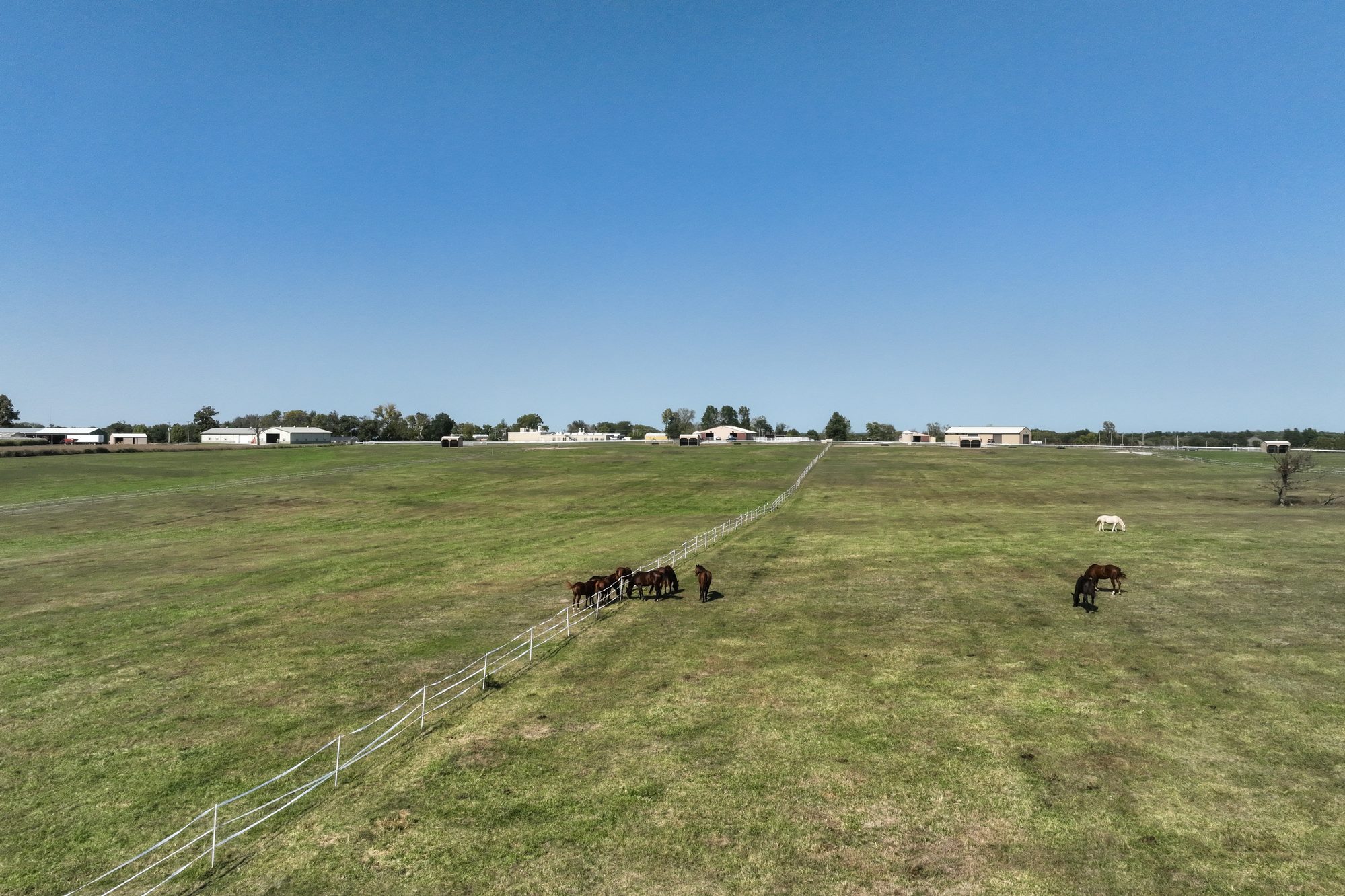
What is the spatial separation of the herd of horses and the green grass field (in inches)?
49.0

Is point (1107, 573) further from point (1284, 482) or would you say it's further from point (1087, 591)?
point (1284, 482)

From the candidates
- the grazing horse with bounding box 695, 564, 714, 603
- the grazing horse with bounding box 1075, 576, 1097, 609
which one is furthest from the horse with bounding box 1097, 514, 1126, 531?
the grazing horse with bounding box 695, 564, 714, 603

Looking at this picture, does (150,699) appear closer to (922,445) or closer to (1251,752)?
(1251,752)

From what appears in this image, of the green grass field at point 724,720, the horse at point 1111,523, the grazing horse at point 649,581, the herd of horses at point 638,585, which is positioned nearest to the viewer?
the green grass field at point 724,720

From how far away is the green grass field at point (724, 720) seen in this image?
1146 centimetres

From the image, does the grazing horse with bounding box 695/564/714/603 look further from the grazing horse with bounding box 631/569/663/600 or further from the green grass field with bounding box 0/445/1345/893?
the grazing horse with bounding box 631/569/663/600

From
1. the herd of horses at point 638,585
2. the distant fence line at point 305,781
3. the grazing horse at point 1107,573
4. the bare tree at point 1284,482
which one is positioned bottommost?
the distant fence line at point 305,781

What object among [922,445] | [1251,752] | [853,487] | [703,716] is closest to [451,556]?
[703,716]

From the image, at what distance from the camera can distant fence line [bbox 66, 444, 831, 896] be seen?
36.8ft

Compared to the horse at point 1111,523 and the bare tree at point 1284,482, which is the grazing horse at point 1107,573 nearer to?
the horse at point 1111,523

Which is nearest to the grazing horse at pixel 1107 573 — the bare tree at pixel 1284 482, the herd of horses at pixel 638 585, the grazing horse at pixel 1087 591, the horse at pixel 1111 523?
the grazing horse at pixel 1087 591

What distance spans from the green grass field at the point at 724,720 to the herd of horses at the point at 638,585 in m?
1.25

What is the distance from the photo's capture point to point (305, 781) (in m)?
14.0

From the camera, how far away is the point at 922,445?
166875 mm
